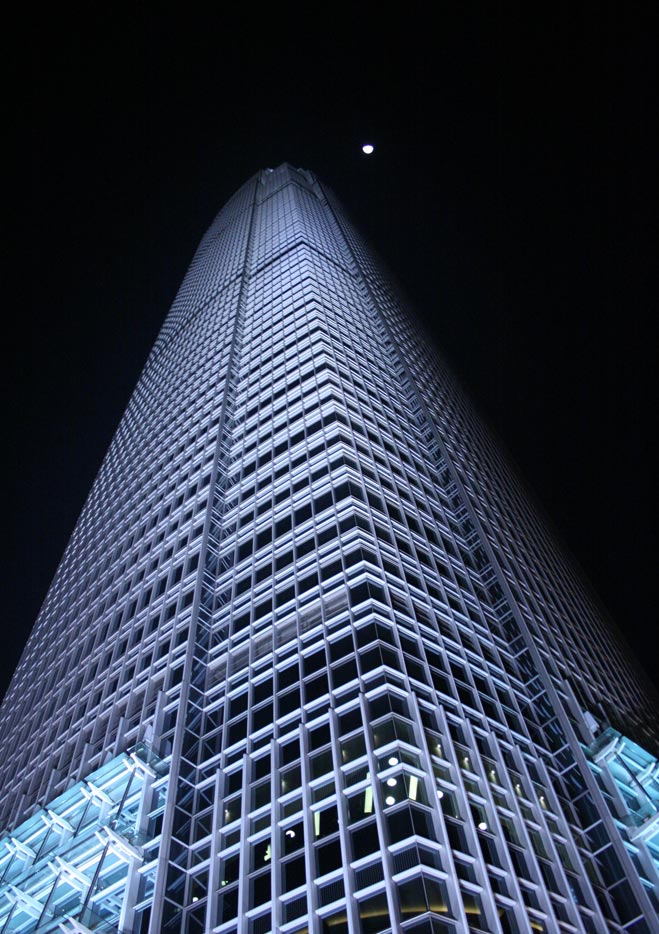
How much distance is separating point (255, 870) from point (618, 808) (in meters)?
15.0

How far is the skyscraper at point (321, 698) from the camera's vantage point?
28344 millimetres

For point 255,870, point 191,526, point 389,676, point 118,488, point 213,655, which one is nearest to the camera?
point 255,870

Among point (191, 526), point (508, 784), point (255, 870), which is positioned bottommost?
point (508, 784)

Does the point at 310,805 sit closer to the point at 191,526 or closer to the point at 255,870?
the point at 255,870

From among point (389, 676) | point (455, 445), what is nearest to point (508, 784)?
point (389, 676)

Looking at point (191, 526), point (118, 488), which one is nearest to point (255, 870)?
point (191, 526)

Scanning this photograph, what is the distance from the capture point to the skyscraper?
2834 cm

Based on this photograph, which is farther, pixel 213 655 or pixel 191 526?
pixel 191 526

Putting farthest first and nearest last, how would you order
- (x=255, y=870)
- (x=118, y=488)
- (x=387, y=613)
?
(x=118, y=488) → (x=387, y=613) → (x=255, y=870)

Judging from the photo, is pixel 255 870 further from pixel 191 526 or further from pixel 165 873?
pixel 191 526

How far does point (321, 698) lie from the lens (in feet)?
112

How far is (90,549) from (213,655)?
106 ft

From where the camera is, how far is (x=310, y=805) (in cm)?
2972

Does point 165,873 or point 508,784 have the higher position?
point 165,873
